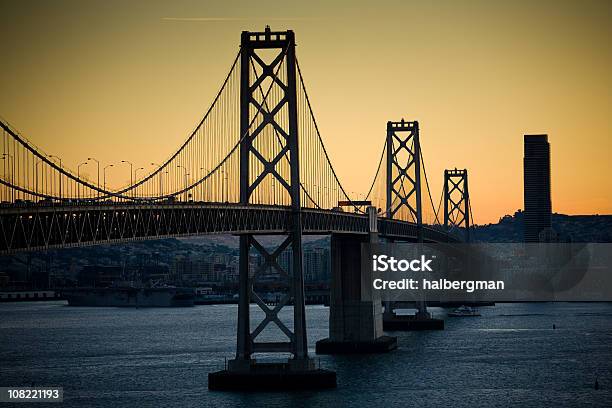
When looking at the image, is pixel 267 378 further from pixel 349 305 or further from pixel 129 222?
pixel 349 305

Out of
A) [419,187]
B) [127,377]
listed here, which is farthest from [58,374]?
[419,187]

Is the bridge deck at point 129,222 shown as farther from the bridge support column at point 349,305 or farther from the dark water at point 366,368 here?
the bridge support column at point 349,305

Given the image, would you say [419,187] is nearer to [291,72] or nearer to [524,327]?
[524,327]

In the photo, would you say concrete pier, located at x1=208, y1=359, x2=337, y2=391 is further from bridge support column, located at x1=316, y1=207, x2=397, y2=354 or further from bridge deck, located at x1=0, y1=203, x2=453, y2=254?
bridge support column, located at x1=316, y1=207, x2=397, y2=354

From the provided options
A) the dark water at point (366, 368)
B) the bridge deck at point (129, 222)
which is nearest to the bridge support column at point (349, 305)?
the dark water at point (366, 368)

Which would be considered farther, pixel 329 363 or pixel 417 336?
pixel 417 336

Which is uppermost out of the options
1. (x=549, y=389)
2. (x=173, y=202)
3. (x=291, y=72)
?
(x=291, y=72)

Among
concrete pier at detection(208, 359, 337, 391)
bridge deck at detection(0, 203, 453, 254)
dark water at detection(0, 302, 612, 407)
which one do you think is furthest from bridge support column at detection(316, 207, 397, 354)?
concrete pier at detection(208, 359, 337, 391)
